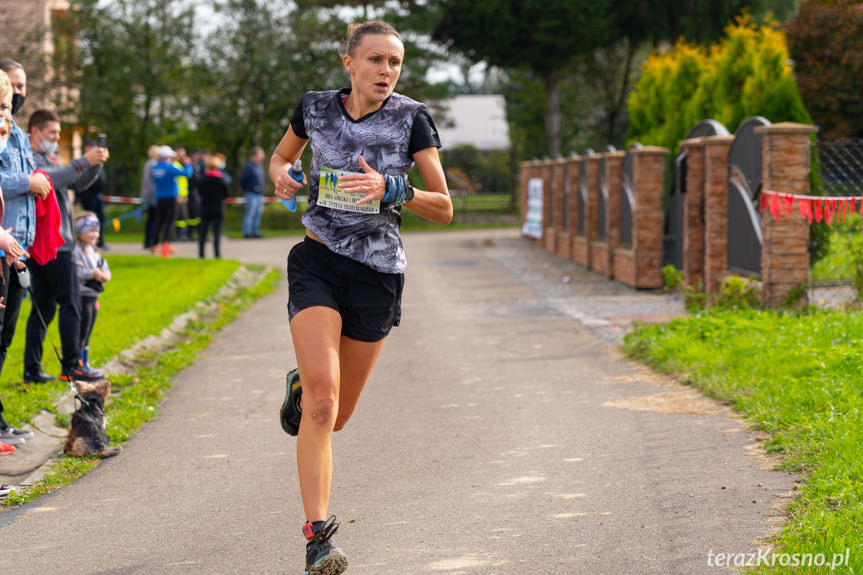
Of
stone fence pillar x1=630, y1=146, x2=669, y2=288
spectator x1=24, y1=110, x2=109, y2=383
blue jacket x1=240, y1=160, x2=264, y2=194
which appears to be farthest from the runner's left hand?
blue jacket x1=240, y1=160, x2=264, y2=194

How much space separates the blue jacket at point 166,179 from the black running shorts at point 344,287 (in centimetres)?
1809

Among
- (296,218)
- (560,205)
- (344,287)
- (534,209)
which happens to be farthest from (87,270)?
(296,218)

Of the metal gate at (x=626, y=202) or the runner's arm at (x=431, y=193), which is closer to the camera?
the runner's arm at (x=431, y=193)

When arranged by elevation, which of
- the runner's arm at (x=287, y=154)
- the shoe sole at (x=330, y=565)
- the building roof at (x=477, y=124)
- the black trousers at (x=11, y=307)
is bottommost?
the shoe sole at (x=330, y=565)

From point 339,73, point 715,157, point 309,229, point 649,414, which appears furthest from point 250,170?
point 309,229

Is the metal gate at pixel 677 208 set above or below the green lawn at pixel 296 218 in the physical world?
above

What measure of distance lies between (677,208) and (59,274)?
384 inches

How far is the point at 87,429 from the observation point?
6.62 metres

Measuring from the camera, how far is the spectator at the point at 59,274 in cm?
793

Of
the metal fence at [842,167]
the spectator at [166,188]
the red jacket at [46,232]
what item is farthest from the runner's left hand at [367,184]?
the spectator at [166,188]

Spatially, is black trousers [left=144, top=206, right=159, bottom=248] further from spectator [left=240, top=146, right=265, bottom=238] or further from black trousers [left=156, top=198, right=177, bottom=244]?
spectator [left=240, top=146, right=265, bottom=238]

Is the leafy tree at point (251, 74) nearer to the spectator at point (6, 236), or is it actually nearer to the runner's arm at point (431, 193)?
the spectator at point (6, 236)

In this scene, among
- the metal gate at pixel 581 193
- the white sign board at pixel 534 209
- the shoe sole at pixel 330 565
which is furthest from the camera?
the white sign board at pixel 534 209

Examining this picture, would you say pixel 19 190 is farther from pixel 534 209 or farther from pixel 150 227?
pixel 534 209
